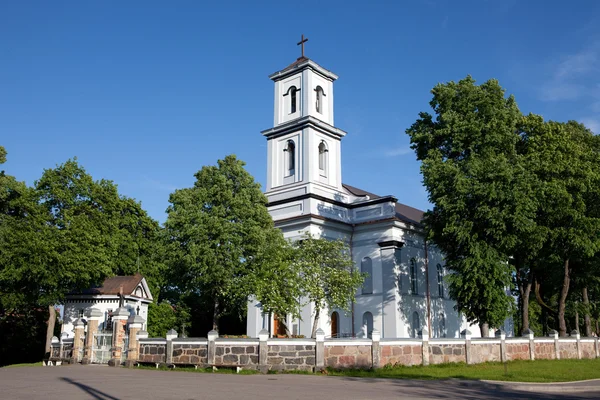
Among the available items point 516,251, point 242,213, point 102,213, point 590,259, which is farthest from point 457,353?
point 102,213

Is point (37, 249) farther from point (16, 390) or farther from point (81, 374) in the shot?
point (16, 390)

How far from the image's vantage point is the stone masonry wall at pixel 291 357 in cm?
1986

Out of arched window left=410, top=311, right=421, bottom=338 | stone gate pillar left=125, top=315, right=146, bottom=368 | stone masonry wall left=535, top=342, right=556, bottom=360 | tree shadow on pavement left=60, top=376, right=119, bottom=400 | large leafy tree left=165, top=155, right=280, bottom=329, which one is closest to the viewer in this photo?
tree shadow on pavement left=60, top=376, right=119, bottom=400

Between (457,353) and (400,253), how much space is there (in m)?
14.2

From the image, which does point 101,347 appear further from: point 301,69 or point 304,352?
point 301,69

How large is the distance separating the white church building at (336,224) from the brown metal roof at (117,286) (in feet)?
29.9

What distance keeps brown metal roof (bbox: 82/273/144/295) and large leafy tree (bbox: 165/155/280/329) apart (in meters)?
9.44

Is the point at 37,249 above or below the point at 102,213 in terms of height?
below

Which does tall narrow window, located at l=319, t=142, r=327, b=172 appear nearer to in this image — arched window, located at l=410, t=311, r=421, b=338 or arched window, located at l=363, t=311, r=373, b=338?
arched window, located at l=363, t=311, r=373, b=338

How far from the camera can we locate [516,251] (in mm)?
29438

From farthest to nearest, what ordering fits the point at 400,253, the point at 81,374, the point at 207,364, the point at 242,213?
1. the point at 400,253
2. the point at 242,213
3. the point at 207,364
4. the point at 81,374

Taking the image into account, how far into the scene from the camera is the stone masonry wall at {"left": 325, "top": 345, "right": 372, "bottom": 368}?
1997 centimetres

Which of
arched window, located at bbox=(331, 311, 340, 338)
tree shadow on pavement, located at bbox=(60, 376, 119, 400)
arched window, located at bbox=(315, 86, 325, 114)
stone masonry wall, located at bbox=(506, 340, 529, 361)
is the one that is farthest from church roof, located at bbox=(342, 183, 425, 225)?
tree shadow on pavement, located at bbox=(60, 376, 119, 400)

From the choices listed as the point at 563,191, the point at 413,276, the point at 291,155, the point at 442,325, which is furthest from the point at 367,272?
the point at 563,191
